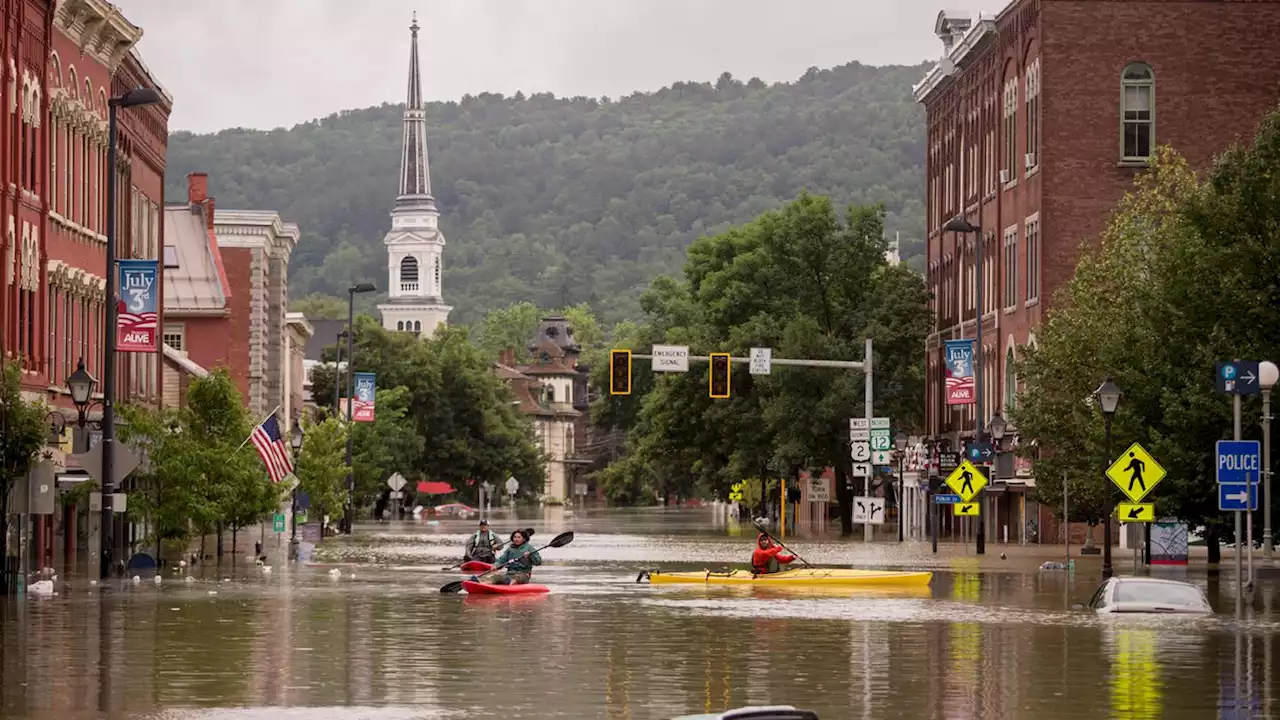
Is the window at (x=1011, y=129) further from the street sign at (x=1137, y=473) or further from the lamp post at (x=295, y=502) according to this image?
the street sign at (x=1137, y=473)

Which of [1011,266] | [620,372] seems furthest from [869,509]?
[620,372]

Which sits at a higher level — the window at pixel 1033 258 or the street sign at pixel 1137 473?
the window at pixel 1033 258

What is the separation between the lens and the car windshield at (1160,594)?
37.0 metres

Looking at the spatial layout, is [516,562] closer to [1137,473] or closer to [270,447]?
[1137,473]

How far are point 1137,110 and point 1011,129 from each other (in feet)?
24.4

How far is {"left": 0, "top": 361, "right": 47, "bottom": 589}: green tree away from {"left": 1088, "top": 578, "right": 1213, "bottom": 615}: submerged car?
18.6 m

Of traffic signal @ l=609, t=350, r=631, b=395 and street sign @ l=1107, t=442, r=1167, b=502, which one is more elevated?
traffic signal @ l=609, t=350, r=631, b=395

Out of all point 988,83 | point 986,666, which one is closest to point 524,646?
point 986,666

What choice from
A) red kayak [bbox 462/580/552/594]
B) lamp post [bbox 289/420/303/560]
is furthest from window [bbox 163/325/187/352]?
red kayak [bbox 462/580/552/594]

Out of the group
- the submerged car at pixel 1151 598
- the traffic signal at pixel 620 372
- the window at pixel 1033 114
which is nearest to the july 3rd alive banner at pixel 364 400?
the traffic signal at pixel 620 372

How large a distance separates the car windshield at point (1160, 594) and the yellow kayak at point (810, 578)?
9444mm

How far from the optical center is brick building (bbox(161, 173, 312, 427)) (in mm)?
108688

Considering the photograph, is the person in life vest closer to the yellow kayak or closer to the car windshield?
the yellow kayak

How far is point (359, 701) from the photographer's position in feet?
72.5
